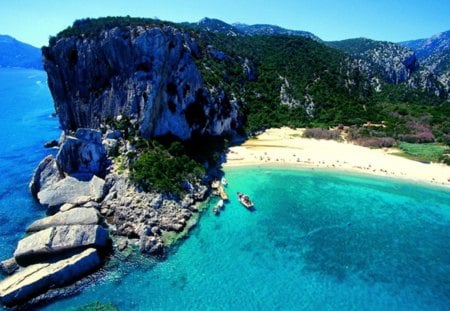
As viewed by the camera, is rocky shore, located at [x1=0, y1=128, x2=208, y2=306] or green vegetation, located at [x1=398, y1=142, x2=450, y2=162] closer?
rocky shore, located at [x1=0, y1=128, x2=208, y2=306]

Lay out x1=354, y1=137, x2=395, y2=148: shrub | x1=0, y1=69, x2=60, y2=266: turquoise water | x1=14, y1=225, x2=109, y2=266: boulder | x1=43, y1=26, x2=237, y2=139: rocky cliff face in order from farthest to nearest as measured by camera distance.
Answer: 1. x1=354, y1=137, x2=395, y2=148: shrub
2. x1=43, y1=26, x2=237, y2=139: rocky cliff face
3. x1=0, y1=69, x2=60, y2=266: turquoise water
4. x1=14, y1=225, x2=109, y2=266: boulder

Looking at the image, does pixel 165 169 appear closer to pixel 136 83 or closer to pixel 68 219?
pixel 68 219

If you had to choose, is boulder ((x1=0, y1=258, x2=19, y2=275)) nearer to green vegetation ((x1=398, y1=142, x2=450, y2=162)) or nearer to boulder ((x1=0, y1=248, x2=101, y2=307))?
boulder ((x1=0, y1=248, x2=101, y2=307))

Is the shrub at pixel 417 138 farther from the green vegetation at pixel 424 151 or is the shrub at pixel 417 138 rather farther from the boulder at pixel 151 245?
the boulder at pixel 151 245

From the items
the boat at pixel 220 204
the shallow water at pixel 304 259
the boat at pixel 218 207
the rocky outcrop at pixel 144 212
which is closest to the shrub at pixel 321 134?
the shallow water at pixel 304 259

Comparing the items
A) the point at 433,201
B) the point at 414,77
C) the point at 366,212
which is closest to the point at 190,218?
the point at 366,212

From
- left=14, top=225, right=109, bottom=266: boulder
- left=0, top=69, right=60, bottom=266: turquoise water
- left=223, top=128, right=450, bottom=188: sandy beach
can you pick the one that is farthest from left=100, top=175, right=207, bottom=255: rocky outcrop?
left=223, top=128, right=450, bottom=188: sandy beach

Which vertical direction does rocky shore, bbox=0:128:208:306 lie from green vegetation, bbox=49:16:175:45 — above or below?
below
